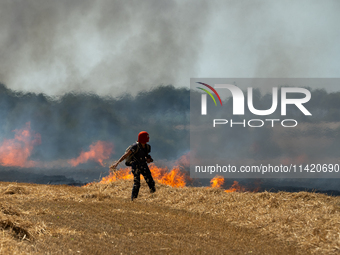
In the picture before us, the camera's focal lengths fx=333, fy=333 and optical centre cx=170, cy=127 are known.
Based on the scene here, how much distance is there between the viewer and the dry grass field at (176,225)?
614 cm

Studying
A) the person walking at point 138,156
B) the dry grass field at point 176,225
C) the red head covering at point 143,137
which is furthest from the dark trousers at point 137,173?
the red head covering at point 143,137

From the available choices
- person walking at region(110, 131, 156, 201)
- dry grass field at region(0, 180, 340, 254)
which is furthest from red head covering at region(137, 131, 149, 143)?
dry grass field at region(0, 180, 340, 254)

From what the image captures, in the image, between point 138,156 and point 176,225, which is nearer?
point 176,225

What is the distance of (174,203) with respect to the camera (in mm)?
12281

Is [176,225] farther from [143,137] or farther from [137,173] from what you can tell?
[143,137]

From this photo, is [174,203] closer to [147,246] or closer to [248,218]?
[248,218]

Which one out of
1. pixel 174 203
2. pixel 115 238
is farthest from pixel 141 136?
pixel 115 238

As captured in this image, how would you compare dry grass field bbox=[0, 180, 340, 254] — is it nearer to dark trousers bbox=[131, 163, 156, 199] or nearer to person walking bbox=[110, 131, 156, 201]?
dark trousers bbox=[131, 163, 156, 199]

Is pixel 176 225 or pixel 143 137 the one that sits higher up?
pixel 143 137

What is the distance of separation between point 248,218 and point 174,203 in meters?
3.63

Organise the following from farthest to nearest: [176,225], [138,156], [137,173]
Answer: [137,173] → [138,156] → [176,225]

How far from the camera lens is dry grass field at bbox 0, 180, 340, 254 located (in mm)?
6145

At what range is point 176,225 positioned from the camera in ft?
26.3

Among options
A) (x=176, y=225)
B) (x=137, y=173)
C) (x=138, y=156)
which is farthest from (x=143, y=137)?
(x=176, y=225)
